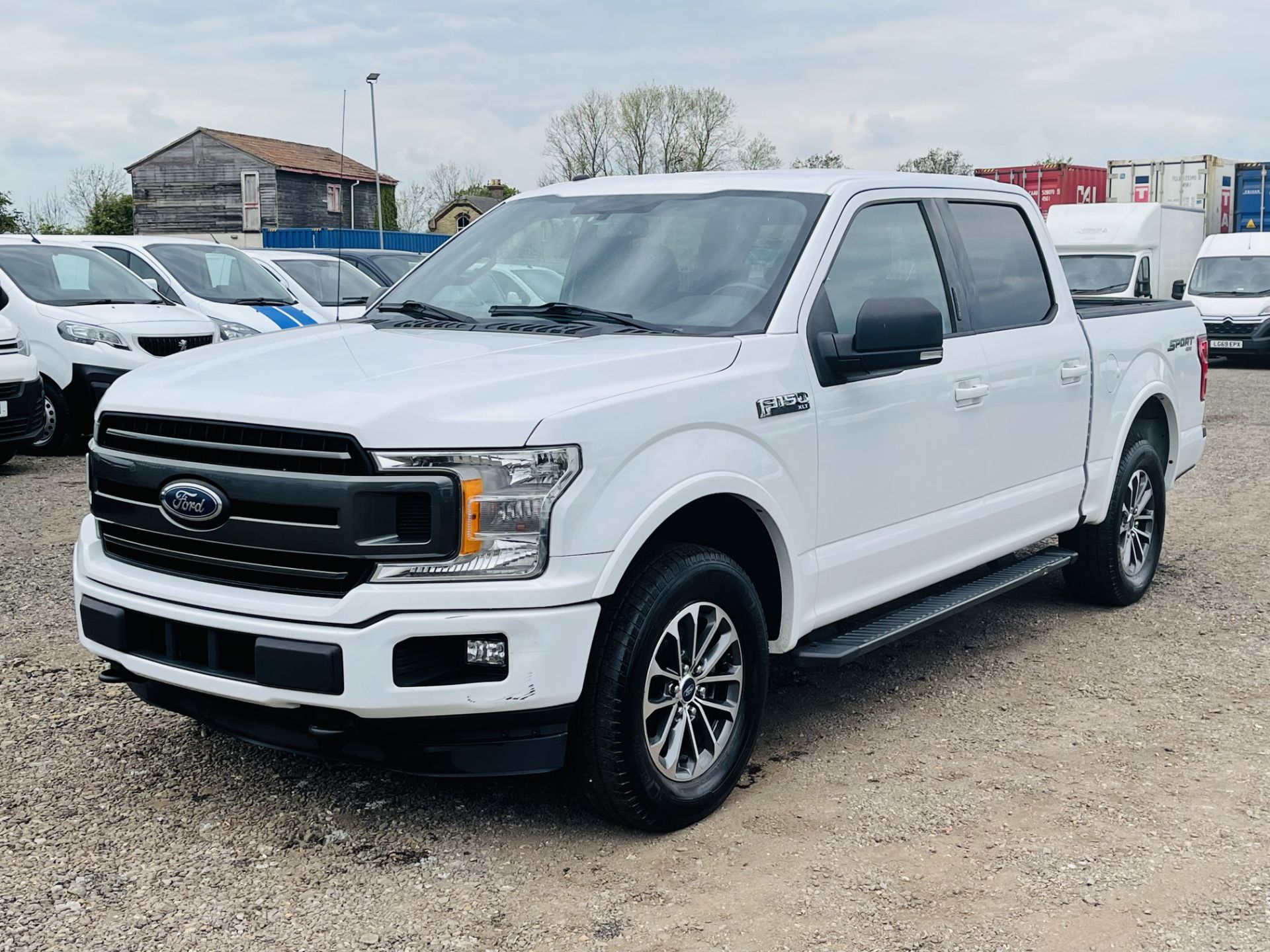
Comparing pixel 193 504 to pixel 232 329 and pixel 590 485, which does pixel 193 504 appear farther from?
pixel 232 329

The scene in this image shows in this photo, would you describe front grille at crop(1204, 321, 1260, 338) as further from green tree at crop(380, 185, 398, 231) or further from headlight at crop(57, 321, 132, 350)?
green tree at crop(380, 185, 398, 231)

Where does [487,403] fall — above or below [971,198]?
below

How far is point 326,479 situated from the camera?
336 cm

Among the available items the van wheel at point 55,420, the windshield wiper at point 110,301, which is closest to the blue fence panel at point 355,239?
the windshield wiper at point 110,301

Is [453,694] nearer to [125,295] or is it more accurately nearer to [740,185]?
[740,185]

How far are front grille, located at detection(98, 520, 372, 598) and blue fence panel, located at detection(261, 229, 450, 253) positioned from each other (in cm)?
3025

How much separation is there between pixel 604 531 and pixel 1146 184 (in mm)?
25946

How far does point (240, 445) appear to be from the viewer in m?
3.52

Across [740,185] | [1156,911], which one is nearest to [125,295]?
[740,185]

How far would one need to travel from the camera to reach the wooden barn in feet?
177

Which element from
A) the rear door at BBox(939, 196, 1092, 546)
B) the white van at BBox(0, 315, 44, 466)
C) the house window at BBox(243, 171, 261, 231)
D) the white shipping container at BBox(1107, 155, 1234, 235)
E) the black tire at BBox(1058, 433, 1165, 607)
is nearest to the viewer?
the rear door at BBox(939, 196, 1092, 546)

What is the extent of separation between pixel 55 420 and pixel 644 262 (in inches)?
331

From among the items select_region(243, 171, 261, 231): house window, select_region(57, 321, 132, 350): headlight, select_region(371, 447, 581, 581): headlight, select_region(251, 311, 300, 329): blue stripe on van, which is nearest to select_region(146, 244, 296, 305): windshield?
select_region(251, 311, 300, 329): blue stripe on van

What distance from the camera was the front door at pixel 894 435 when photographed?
4.38 metres
